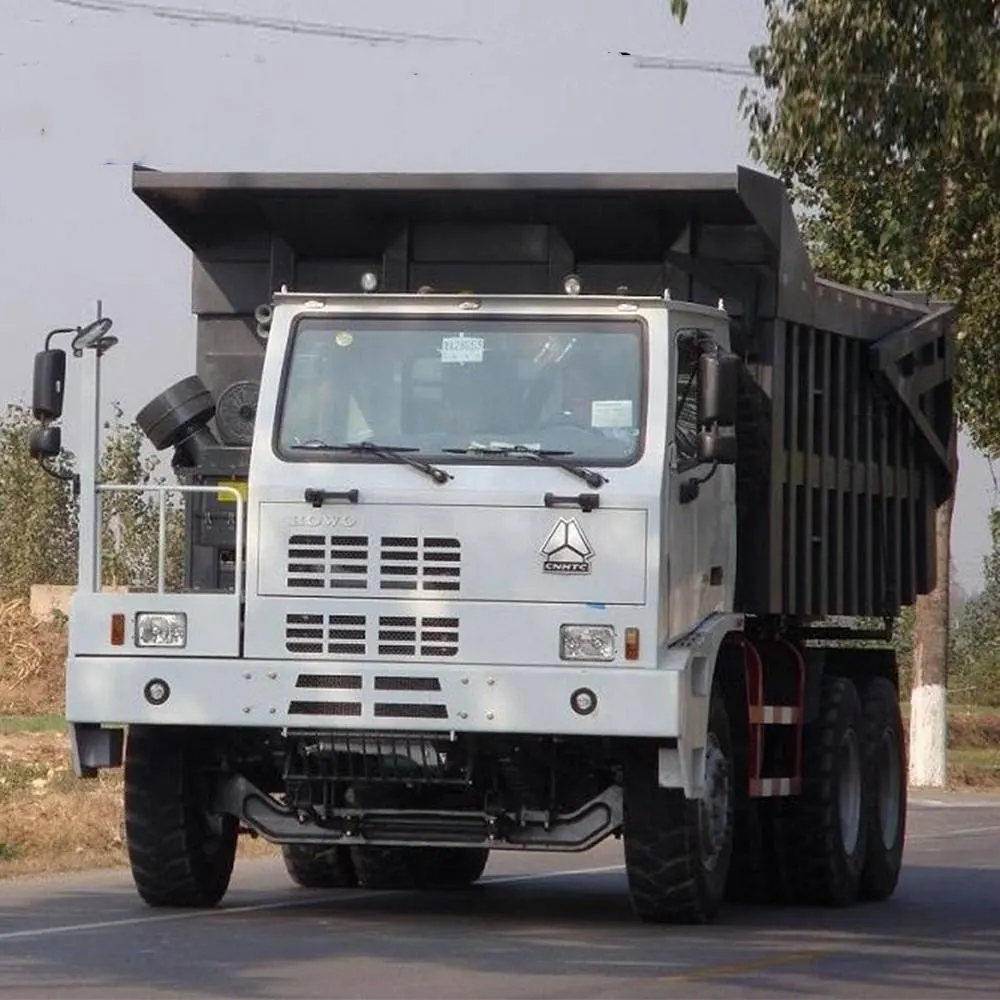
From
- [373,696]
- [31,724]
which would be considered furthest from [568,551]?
[31,724]

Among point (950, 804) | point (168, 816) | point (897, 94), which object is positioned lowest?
point (950, 804)

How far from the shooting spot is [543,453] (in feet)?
44.4

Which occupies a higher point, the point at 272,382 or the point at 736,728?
the point at 272,382

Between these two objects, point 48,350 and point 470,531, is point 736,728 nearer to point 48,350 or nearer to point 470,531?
point 470,531

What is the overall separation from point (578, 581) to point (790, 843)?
350 cm

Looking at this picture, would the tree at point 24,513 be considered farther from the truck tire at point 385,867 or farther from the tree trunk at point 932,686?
the truck tire at point 385,867

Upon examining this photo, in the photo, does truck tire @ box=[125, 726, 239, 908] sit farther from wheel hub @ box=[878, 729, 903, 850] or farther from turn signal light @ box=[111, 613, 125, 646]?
wheel hub @ box=[878, 729, 903, 850]

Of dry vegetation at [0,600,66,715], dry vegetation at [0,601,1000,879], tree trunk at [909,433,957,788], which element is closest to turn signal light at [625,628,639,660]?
dry vegetation at [0,601,1000,879]

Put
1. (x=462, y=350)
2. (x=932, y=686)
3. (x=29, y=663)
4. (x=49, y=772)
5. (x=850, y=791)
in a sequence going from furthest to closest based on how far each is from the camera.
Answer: (x=29, y=663) < (x=932, y=686) < (x=49, y=772) < (x=850, y=791) < (x=462, y=350)

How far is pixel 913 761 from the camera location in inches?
1240

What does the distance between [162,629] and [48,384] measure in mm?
1333

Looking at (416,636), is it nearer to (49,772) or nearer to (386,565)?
(386,565)

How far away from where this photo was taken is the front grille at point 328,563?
13.4 m

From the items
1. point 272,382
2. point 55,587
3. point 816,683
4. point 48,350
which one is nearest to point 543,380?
point 272,382
